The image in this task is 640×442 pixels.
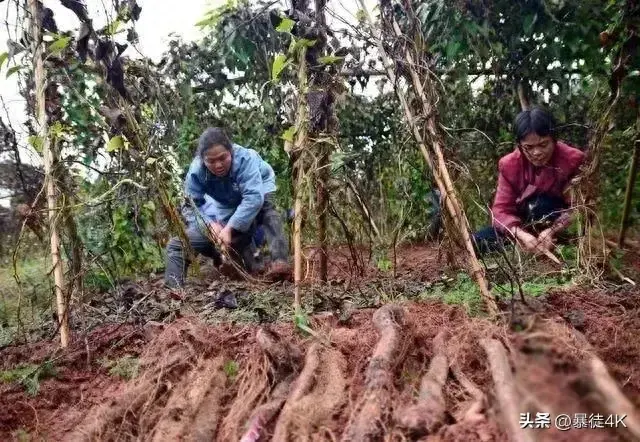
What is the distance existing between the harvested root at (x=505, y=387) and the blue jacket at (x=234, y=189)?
2.61m

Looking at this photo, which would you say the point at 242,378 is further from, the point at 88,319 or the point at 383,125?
the point at 383,125

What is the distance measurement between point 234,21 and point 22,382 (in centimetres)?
384

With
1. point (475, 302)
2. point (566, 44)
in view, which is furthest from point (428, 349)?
point (566, 44)

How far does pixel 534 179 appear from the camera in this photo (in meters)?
4.20

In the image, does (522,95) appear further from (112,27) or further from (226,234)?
(112,27)

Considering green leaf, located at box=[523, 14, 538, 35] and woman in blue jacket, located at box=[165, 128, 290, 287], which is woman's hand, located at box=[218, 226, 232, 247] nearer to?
woman in blue jacket, located at box=[165, 128, 290, 287]

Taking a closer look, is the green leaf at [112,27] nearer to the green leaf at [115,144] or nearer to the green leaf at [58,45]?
the green leaf at [58,45]

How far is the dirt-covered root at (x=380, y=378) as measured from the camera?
5.82 ft

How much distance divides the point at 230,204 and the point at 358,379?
9.40 ft

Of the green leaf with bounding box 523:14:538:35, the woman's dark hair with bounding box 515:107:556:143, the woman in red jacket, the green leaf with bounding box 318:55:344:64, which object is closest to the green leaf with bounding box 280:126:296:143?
the green leaf with bounding box 318:55:344:64

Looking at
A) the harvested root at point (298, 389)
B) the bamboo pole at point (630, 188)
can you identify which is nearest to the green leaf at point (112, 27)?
the harvested root at point (298, 389)

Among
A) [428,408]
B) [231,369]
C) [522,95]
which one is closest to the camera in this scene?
[428,408]

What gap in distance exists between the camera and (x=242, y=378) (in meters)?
2.40

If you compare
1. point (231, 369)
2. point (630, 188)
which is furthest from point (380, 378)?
point (630, 188)
